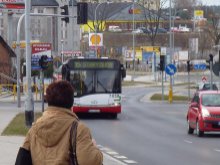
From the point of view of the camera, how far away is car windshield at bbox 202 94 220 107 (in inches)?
1136

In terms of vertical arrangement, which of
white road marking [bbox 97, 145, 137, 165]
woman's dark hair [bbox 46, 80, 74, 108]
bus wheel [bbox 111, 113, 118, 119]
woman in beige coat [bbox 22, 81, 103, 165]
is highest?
woman's dark hair [bbox 46, 80, 74, 108]

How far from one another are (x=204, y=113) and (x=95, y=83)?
1120 cm

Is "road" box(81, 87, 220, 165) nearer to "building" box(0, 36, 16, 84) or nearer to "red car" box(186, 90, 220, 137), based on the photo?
"red car" box(186, 90, 220, 137)

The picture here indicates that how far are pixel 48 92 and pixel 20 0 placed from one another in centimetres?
4586

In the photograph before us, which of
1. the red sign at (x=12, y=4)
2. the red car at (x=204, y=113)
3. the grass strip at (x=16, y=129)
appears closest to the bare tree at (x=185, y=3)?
the red sign at (x=12, y=4)

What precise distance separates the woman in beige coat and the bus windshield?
31.3 m

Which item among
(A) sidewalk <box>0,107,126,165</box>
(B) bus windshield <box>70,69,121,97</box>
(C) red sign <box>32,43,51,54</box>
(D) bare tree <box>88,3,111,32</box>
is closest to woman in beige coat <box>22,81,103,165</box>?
(A) sidewalk <box>0,107,126,165</box>

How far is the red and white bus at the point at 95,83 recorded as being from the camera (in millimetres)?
38281

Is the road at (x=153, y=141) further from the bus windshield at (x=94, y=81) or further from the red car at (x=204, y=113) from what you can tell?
the bus windshield at (x=94, y=81)

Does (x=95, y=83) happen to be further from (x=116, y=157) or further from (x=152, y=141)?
(x=116, y=157)

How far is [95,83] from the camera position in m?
38.6

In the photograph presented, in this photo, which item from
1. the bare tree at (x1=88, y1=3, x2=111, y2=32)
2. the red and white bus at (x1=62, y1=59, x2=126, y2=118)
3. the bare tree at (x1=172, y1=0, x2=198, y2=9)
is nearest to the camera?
the red and white bus at (x1=62, y1=59, x2=126, y2=118)

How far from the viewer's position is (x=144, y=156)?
810 inches

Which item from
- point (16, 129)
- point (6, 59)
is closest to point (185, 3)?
point (6, 59)
